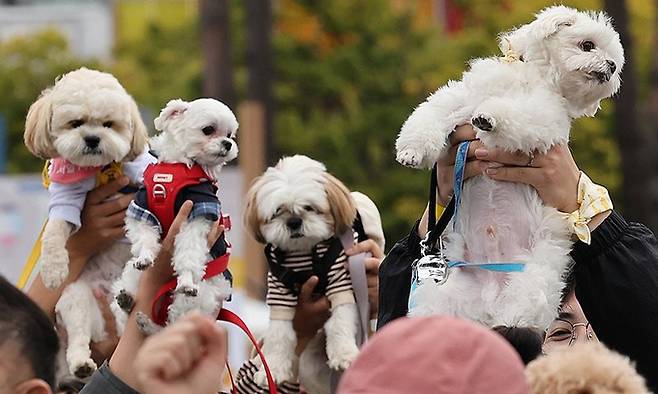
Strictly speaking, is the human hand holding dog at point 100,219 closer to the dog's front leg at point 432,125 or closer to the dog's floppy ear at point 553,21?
the dog's front leg at point 432,125

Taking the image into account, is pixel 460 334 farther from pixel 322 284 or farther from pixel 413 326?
pixel 322 284

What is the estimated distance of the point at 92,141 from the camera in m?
4.83

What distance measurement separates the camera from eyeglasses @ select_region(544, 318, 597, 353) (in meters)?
4.25

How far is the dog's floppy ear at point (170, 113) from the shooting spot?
4.60 meters

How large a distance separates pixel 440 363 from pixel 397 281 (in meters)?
1.70

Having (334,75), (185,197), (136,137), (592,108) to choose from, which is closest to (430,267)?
(592,108)

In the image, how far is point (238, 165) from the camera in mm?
20234

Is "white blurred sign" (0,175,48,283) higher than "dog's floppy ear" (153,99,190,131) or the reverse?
the reverse

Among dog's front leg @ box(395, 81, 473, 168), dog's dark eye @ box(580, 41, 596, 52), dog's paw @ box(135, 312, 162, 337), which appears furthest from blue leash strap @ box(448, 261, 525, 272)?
dog's paw @ box(135, 312, 162, 337)

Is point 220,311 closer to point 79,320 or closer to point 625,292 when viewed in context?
point 79,320

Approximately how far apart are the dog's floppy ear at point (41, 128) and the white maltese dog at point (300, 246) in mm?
703

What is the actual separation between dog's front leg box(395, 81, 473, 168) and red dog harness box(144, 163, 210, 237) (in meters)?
0.67

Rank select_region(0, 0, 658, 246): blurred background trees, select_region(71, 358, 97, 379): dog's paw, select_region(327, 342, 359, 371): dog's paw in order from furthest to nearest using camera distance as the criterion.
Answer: select_region(0, 0, 658, 246): blurred background trees < select_region(71, 358, 97, 379): dog's paw < select_region(327, 342, 359, 371): dog's paw

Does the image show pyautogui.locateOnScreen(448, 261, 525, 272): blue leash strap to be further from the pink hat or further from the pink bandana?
the pink hat
